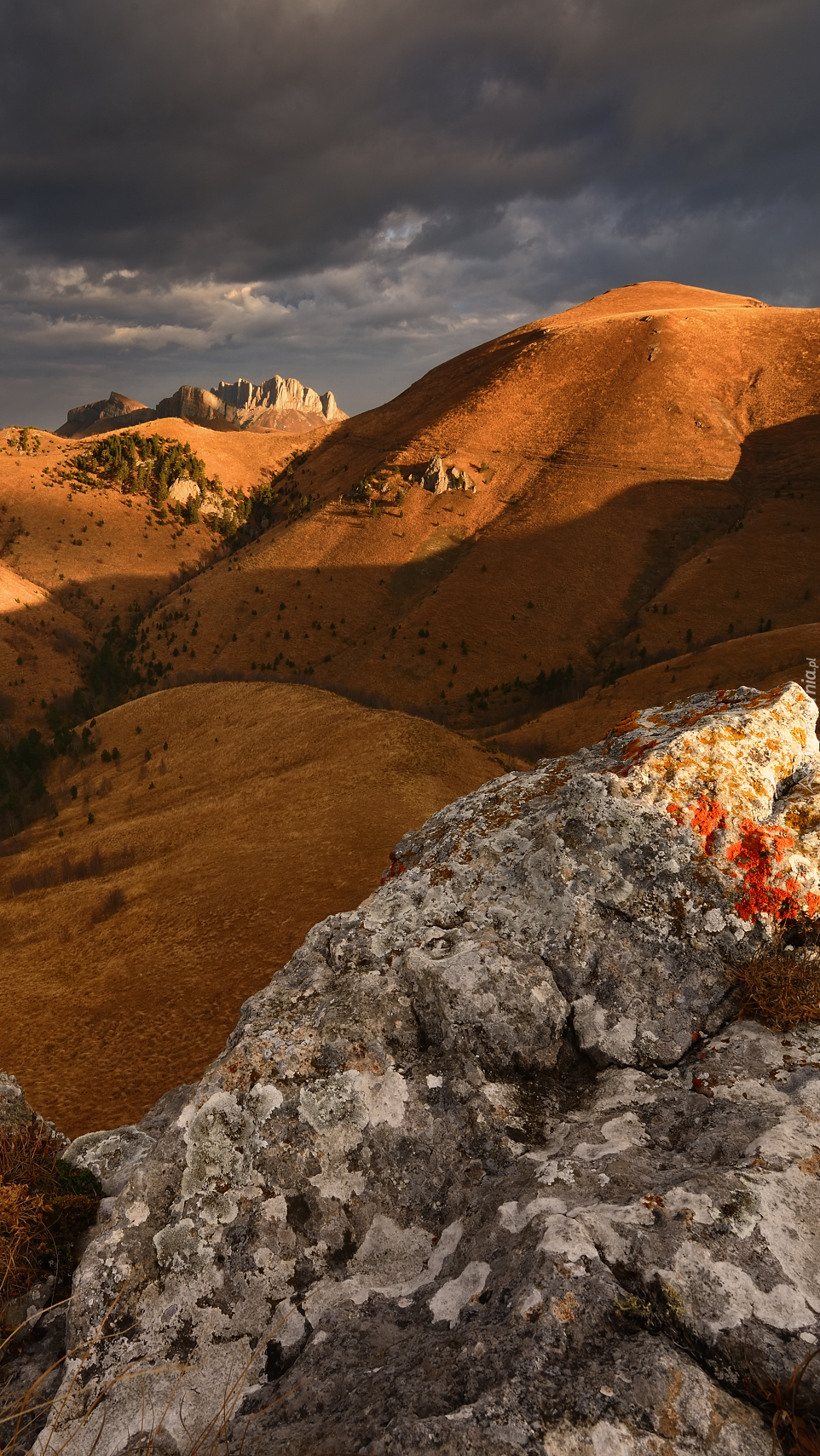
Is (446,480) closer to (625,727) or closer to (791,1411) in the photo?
(625,727)

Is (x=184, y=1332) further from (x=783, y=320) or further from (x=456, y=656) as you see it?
(x=783, y=320)

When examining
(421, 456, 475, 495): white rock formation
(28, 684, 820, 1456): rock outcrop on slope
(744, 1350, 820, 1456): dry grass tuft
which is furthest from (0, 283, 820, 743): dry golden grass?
(744, 1350, 820, 1456): dry grass tuft

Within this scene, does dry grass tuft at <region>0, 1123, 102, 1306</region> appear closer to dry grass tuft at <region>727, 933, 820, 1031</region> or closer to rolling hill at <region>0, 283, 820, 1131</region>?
dry grass tuft at <region>727, 933, 820, 1031</region>

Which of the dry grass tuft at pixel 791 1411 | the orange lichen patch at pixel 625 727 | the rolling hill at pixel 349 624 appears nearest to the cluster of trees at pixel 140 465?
the rolling hill at pixel 349 624

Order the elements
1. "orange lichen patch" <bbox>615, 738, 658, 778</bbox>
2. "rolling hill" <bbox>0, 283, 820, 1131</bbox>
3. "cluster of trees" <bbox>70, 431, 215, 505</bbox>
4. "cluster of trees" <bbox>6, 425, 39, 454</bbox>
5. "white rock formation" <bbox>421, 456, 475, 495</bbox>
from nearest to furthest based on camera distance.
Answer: "orange lichen patch" <bbox>615, 738, 658, 778</bbox>
"rolling hill" <bbox>0, 283, 820, 1131</bbox>
"white rock formation" <bbox>421, 456, 475, 495</bbox>
"cluster of trees" <bbox>70, 431, 215, 505</bbox>
"cluster of trees" <bbox>6, 425, 39, 454</bbox>

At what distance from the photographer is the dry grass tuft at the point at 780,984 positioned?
362 centimetres

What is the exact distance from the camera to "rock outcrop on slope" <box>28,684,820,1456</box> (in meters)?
2.14

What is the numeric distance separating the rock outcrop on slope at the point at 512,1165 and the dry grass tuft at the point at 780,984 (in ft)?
0.26

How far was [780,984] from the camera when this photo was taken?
375 cm

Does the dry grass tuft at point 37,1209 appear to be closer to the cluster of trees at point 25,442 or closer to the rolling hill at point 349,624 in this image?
the rolling hill at point 349,624

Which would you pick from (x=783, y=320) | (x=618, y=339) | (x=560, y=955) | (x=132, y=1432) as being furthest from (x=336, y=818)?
(x=783, y=320)

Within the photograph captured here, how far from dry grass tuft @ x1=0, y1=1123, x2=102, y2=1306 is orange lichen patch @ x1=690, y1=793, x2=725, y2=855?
4.08 meters

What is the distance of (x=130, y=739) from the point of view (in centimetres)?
3194

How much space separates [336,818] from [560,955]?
46.1 feet
